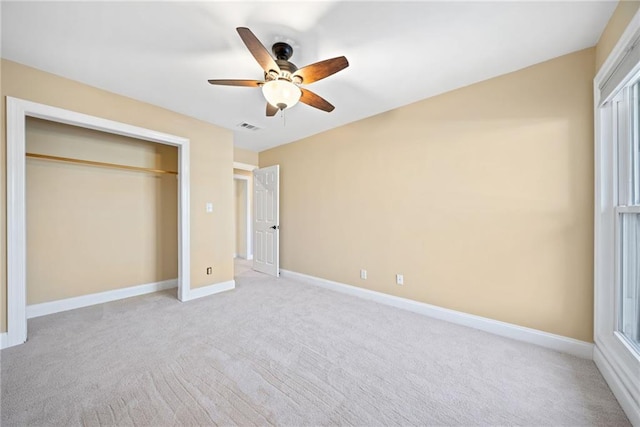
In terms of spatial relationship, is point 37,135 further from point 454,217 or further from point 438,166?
point 454,217

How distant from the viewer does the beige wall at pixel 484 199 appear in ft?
6.89

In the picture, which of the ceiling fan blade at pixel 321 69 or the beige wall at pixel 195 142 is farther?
the beige wall at pixel 195 142

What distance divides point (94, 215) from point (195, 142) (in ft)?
5.32

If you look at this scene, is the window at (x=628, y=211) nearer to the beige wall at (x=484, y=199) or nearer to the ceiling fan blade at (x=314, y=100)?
the beige wall at (x=484, y=199)

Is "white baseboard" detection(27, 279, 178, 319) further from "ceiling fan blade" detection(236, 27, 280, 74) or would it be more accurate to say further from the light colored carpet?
"ceiling fan blade" detection(236, 27, 280, 74)

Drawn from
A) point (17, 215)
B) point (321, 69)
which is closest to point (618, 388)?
point (321, 69)

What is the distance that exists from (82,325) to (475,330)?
411cm

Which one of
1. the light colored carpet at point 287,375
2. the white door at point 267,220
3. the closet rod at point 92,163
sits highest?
the closet rod at point 92,163

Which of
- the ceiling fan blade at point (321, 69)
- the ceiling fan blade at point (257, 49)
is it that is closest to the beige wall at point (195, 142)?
the ceiling fan blade at point (257, 49)

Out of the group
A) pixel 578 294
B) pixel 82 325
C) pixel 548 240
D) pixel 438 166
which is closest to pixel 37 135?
pixel 82 325

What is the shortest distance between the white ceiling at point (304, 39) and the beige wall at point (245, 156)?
7.24 ft

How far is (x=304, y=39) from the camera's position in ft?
6.25

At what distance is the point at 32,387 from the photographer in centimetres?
170

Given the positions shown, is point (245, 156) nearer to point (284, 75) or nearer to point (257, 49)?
point (284, 75)
